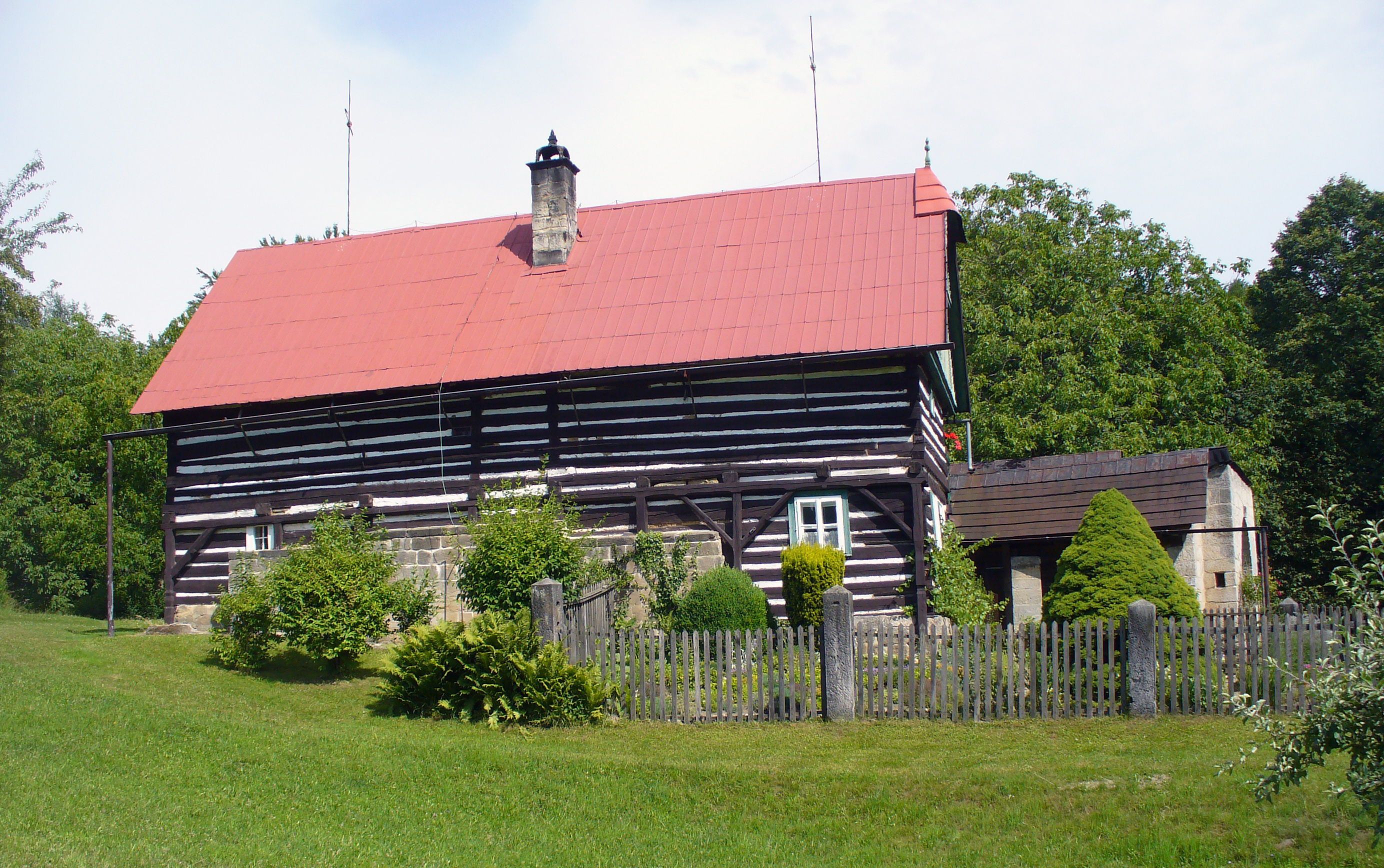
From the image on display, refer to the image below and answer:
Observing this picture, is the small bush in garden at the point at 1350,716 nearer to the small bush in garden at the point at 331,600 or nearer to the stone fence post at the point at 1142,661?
the stone fence post at the point at 1142,661

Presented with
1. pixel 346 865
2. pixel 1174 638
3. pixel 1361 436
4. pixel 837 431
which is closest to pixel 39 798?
pixel 346 865

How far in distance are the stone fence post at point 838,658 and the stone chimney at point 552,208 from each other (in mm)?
10589

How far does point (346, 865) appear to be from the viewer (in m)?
8.41

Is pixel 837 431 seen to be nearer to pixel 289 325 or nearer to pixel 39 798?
pixel 289 325

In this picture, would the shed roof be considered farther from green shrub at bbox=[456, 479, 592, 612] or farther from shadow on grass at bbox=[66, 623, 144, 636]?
shadow on grass at bbox=[66, 623, 144, 636]

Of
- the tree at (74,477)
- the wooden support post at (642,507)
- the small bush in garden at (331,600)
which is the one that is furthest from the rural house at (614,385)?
the tree at (74,477)

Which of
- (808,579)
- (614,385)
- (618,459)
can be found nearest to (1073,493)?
(808,579)

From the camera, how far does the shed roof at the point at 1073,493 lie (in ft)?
69.2

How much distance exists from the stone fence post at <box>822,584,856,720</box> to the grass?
27 cm

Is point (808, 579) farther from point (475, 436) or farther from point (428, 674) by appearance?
point (475, 436)

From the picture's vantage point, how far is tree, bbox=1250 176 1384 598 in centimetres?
3388

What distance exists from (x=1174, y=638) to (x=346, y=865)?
846 cm

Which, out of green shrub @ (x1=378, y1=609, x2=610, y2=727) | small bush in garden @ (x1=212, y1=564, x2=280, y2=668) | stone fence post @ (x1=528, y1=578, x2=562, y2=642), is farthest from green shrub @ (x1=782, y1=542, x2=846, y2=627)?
small bush in garden @ (x1=212, y1=564, x2=280, y2=668)

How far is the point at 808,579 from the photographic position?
51.6 ft
